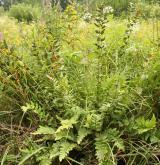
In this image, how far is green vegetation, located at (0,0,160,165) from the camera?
2.05 m

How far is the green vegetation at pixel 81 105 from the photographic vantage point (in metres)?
2.05

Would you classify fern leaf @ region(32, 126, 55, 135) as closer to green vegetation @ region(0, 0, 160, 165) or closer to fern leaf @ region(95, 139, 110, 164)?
green vegetation @ region(0, 0, 160, 165)

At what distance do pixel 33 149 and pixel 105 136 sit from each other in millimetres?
403

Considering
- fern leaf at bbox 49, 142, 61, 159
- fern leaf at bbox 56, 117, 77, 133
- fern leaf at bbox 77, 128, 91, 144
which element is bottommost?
fern leaf at bbox 49, 142, 61, 159

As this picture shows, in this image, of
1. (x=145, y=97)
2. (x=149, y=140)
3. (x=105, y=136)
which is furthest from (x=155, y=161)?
(x=145, y=97)

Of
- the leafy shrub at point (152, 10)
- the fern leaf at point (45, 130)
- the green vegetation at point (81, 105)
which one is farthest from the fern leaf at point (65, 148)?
the leafy shrub at point (152, 10)

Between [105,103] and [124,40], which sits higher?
[124,40]

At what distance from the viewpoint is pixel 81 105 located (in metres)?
2.29

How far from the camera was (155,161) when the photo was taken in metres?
2.01

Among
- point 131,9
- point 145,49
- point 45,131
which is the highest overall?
point 131,9

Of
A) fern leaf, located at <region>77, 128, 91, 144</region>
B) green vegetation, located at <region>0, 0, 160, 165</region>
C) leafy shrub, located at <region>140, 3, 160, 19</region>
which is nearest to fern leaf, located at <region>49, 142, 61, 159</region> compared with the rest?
green vegetation, located at <region>0, 0, 160, 165</region>

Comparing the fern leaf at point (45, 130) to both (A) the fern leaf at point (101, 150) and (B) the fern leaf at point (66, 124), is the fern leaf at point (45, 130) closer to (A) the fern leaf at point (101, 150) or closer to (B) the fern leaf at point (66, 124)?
→ (B) the fern leaf at point (66, 124)

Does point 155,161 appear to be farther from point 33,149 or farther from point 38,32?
point 38,32

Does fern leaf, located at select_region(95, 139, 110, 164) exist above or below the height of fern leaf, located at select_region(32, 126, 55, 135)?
below
